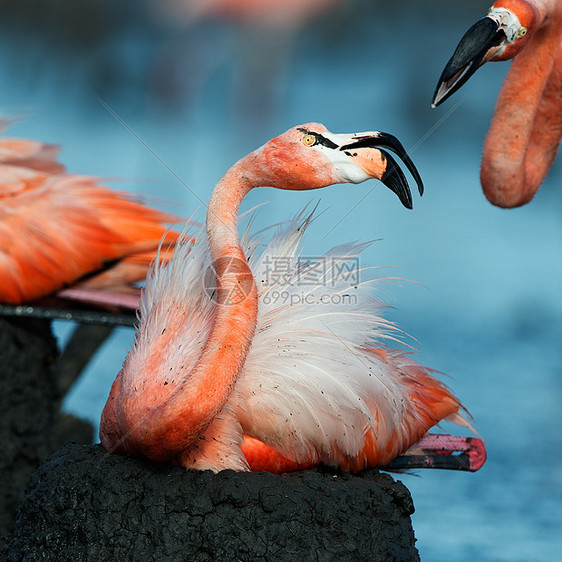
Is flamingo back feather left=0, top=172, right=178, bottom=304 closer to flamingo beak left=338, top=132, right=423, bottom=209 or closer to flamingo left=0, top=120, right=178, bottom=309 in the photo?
flamingo left=0, top=120, right=178, bottom=309

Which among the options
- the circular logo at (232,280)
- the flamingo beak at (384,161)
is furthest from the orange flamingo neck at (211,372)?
the flamingo beak at (384,161)

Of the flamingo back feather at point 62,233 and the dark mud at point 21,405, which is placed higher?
the flamingo back feather at point 62,233

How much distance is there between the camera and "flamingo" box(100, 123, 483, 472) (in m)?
1.48

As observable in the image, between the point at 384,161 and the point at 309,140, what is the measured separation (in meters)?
0.16

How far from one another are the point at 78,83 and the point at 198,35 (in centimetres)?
108

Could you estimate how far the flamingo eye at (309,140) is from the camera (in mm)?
1589

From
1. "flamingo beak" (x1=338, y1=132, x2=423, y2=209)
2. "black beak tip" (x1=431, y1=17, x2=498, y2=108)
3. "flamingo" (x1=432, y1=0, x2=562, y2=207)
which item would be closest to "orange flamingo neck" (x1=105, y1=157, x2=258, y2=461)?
"flamingo beak" (x1=338, y1=132, x2=423, y2=209)

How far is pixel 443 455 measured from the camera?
1.84 metres

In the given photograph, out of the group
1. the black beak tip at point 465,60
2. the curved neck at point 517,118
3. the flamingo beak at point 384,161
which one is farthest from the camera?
the curved neck at point 517,118

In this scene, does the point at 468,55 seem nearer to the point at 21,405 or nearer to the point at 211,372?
the point at 211,372

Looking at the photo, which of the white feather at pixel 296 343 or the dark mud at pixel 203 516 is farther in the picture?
the white feather at pixel 296 343

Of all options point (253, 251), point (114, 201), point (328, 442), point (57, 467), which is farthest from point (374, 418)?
point (114, 201)

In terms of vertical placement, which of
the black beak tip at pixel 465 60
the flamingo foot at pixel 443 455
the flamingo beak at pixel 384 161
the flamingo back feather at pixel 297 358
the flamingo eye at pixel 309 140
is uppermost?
the black beak tip at pixel 465 60

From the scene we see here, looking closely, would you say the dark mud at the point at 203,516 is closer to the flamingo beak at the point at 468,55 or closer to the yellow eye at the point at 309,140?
the yellow eye at the point at 309,140
